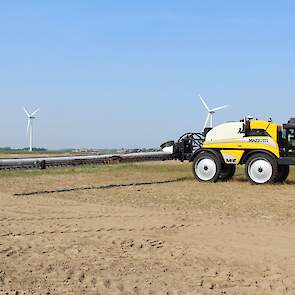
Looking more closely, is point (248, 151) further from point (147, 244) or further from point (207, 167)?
point (147, 244)

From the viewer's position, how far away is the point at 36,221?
1124 centimetres

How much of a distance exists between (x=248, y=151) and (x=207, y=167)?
1696 mm

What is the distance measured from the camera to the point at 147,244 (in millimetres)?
8914

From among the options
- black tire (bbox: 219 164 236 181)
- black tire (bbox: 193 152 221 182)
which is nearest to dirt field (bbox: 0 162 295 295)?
black tire (bbox: 193 152 221 182)

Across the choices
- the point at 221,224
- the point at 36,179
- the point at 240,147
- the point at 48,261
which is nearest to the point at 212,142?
the point at 240,147

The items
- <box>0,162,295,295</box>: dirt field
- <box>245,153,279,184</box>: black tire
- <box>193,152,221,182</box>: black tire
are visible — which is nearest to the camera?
<box>0,162,295,295</box>: dirt field

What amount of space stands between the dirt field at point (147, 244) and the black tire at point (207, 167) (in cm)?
438

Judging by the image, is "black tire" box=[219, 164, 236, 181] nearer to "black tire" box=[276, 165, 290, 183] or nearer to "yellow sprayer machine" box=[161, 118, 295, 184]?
"yellow sprayer machine" box=[161, 118, 295, 184]

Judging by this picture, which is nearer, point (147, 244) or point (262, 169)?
point (147, 244)

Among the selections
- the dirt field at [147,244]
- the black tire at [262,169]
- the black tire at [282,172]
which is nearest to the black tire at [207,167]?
the black tire at [262,169]

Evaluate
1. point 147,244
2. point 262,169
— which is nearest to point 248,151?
point 262,169

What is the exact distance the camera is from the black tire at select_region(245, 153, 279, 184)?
19.3 metres

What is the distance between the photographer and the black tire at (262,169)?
19281 millimetres

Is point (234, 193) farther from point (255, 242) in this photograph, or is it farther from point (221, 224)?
point (255, 242)
